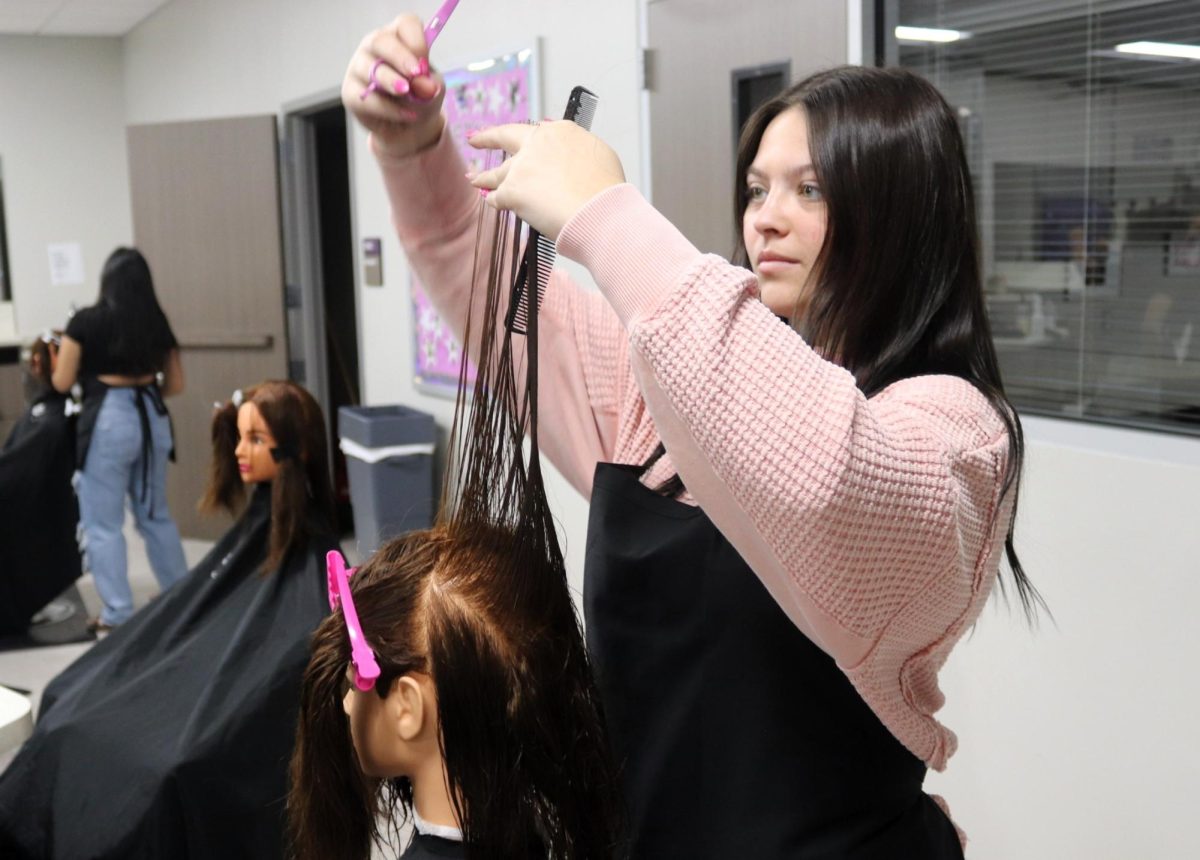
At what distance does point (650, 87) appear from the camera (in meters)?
3.11

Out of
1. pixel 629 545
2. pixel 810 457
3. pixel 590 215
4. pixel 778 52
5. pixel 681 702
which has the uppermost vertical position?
pixel 778 52

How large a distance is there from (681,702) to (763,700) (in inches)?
3.1

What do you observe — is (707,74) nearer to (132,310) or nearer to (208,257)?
(132,310)

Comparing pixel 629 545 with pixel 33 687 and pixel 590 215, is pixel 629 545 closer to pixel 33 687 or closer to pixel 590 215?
pixel 590 215

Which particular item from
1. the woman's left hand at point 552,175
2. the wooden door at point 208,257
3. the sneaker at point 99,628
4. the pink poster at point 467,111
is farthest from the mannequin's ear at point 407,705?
the wooden door at point 208,257

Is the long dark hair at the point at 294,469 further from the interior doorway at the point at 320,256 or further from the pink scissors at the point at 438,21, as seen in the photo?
the interior doorway at the point at 320,256

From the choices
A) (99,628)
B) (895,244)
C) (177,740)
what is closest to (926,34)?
(895,244)

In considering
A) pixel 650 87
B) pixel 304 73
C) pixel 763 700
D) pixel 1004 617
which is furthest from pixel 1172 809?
pixel 304 73

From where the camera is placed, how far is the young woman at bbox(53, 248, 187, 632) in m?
4.29

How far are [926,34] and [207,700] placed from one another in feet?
6.32

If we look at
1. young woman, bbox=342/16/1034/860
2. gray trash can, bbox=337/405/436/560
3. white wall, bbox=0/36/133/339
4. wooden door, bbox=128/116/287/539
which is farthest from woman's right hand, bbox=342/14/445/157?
Result: white wall, bbox=0/36/133/339

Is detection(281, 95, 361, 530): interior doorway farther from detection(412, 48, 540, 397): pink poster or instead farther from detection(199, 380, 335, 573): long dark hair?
detection(199, 380, 335, 573): long dark hair

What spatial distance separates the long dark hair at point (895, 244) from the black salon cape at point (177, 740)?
1.53 m

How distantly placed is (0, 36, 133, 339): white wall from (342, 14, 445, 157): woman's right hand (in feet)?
23.6
